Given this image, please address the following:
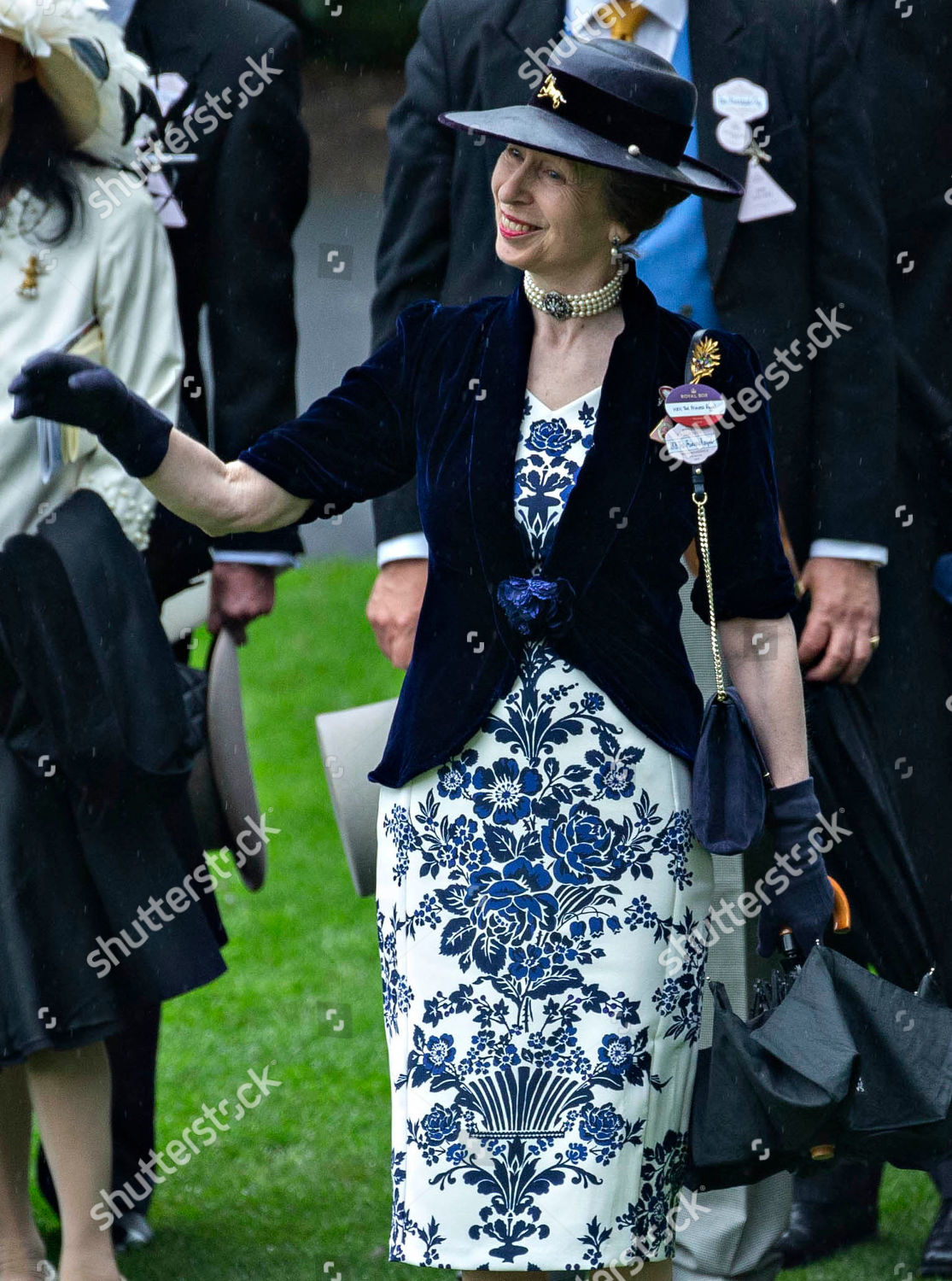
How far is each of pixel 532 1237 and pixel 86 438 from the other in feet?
5.54

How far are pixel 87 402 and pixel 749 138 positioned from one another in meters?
1.54

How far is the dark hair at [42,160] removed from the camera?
4.11 m

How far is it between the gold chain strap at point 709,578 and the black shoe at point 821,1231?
1.58 metres

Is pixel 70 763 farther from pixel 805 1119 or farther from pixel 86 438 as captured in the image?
pixel 805 1119

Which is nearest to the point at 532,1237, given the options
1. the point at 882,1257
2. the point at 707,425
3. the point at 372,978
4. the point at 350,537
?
the point at 707,425

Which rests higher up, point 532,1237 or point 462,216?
point 462,216

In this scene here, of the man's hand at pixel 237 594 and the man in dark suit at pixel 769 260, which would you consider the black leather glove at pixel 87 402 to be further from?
the man's hand at pixel 237 594

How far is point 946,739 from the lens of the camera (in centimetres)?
448

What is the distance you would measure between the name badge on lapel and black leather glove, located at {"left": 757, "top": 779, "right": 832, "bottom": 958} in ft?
→ 3.95

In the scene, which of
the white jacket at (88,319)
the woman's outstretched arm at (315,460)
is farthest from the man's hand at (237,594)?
the woman's outstretched arm at (315,460)

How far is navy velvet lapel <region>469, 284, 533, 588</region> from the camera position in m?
3.28

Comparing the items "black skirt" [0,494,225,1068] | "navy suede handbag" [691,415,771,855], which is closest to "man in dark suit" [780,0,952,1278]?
"navy suede handbag" [691,415,771,855]

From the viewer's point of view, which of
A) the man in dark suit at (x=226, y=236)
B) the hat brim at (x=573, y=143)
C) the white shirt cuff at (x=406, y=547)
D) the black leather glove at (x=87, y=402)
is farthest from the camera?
the man in dark suit at (x=226, y=236)

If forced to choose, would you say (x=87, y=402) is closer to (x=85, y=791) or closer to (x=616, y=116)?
(x=616, y=116)
